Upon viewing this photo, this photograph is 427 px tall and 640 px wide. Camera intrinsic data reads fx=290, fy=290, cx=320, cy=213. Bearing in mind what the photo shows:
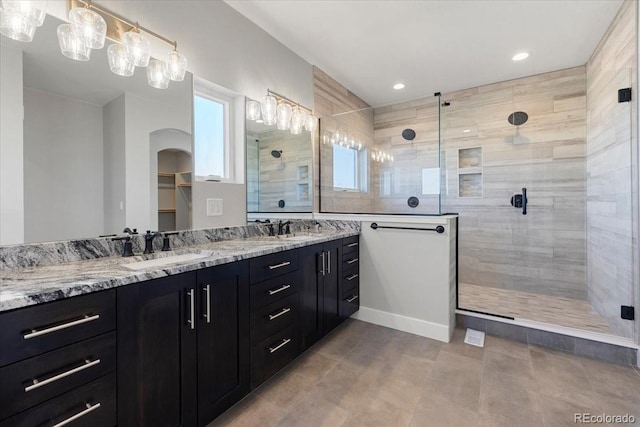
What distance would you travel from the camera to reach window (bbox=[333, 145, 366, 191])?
3545 millimetres

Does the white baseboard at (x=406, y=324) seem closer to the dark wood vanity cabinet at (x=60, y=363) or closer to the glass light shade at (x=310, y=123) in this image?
the glass light shade at (x=310, y=123)

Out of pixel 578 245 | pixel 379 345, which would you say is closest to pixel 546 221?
pixel 578 245

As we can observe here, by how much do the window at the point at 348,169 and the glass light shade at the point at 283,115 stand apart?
857mm

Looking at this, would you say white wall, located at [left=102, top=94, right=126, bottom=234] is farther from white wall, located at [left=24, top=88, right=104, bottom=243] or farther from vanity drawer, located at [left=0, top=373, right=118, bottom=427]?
vanity drawer, located at [left=0, top=373, right=118, bottom=427]

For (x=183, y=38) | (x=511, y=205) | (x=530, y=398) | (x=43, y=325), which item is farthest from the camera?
(x=511, y=205)

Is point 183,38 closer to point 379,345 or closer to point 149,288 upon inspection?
point 149,288

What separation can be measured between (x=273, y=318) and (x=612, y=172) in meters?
3.03

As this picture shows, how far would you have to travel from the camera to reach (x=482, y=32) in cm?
261

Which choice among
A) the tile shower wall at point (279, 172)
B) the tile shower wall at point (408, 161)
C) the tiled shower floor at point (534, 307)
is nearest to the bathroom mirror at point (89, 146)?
the tile shower wall at point (279, 172)

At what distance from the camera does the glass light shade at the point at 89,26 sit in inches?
56.3

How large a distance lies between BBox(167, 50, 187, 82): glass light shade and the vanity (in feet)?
3.30

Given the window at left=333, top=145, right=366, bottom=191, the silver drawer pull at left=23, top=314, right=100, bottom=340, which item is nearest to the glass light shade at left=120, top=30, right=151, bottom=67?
the silver drawer pull at left=23, top=314, right=100, bottom=340

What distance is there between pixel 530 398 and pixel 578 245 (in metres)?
2.44

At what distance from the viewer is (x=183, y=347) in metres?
1.29
